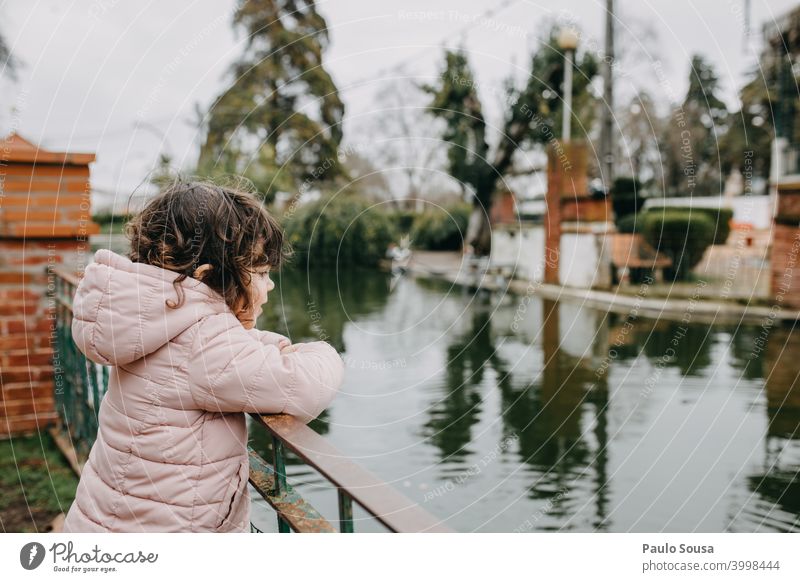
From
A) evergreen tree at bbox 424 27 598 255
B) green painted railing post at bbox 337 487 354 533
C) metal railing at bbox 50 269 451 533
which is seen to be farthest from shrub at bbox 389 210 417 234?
green painted railing post at bbox 337 487 354 533

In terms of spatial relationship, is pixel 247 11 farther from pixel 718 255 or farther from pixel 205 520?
pixel 718 255

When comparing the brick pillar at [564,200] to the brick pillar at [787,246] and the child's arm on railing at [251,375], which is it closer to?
the brick pillar at [787,246]

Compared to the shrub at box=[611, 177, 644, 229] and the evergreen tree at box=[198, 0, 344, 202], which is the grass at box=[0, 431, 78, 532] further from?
the shrub at box=[611, 177, 644, 229]

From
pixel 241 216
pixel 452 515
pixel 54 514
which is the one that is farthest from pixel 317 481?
pixel 241 216

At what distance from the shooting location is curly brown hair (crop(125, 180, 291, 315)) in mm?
1335

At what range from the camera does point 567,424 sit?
4.21 metres

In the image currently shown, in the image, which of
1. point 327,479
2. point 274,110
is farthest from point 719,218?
point 327,479

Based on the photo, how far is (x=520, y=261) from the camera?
13617mm

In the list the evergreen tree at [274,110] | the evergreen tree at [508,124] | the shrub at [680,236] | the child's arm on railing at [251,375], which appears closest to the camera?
the child's arm on railing at [251,375]

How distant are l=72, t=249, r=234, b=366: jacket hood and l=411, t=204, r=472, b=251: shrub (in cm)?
1160

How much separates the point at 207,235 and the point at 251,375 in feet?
0.85

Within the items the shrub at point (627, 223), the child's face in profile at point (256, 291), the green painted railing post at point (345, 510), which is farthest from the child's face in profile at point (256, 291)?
the shrub at point (627, 223)

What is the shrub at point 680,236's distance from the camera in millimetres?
11078

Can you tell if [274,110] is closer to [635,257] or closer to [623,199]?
[635,257]
